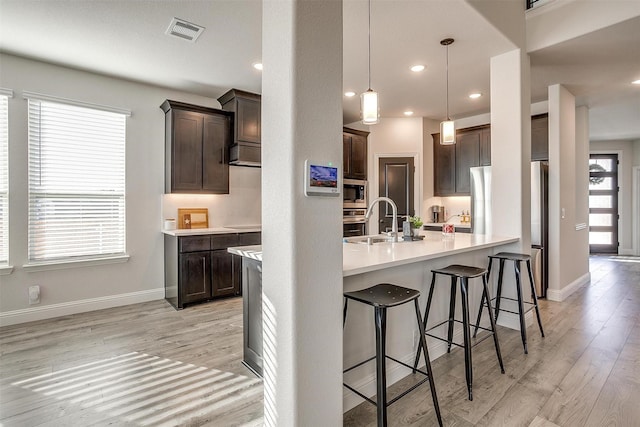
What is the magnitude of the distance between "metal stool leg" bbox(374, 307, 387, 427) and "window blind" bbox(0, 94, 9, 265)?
13.1 ft

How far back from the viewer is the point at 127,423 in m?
1.95

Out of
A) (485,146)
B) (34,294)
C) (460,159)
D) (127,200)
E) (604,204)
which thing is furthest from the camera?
(604,204)

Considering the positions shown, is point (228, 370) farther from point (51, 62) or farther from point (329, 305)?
point (51, 62)

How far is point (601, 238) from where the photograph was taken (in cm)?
867

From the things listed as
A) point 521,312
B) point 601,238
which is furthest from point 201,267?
point 601,238

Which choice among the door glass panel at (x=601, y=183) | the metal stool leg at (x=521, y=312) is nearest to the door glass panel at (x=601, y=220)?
the door glass panel at (x=601, y=183)

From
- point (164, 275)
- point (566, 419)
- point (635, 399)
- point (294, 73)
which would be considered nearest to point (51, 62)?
point (164, 275)

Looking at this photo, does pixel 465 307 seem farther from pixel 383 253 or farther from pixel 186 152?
pixel 186 152

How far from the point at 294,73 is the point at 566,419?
241 cm

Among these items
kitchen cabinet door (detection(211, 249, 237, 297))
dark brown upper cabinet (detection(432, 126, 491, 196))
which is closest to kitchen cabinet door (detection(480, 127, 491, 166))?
dark brown upper cabinet (detection(432, 126, 491, 196))

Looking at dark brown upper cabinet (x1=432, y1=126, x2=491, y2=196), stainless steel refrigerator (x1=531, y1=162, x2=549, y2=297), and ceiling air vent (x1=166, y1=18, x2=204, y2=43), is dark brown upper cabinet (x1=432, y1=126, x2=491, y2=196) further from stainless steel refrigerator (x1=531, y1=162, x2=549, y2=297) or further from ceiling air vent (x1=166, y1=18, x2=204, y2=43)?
ceiling air vent (x1=166, y1=18, x2=204, y2=43)

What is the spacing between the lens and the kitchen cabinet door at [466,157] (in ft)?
18.9

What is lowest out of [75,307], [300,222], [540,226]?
[75,307]

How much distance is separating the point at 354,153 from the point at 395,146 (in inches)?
33.7
